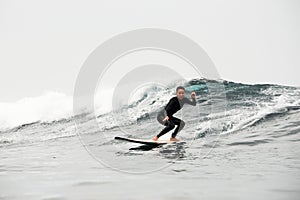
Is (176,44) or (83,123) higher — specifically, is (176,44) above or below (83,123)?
above

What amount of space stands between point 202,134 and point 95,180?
20.7 feet

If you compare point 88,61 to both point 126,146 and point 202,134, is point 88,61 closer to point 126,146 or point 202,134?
point 126,146

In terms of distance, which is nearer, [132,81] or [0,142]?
[132,81]

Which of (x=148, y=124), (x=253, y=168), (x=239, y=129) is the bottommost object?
(x=253, y=168)

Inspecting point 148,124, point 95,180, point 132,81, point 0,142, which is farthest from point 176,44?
→ point 0,142

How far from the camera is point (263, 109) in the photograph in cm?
1428

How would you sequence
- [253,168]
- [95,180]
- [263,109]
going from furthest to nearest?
[263,109] → [253,168] → [95,180]

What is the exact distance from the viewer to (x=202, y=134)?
11391 millimetres

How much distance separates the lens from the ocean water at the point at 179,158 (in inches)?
196

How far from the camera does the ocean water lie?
4.98 m

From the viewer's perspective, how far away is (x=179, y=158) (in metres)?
7.48

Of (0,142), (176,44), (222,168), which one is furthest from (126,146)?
(0,142)

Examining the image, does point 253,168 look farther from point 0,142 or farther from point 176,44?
point 0,142

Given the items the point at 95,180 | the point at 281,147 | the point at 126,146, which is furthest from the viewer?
the point at 126,146
